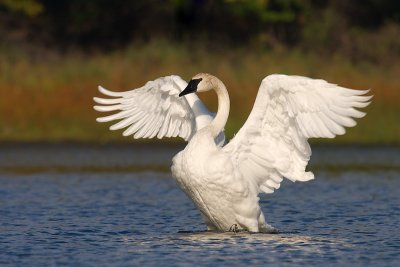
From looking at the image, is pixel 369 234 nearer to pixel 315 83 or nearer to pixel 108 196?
pixel 315 83

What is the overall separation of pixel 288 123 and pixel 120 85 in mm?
11850

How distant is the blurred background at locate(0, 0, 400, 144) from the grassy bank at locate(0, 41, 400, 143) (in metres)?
0.02

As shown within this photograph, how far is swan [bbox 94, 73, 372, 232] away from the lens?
11.2 meters

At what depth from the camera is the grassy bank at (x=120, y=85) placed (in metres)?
22.7

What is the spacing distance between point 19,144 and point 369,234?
11.5 metres

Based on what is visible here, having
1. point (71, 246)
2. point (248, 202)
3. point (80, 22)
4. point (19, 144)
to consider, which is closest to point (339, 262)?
point (248, 202)

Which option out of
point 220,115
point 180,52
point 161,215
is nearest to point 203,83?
point 220,115

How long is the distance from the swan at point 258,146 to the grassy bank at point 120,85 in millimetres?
10630

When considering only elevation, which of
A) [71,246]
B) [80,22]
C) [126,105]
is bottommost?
[71,246]

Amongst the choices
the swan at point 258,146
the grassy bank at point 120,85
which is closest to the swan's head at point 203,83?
the swan at point 258,146

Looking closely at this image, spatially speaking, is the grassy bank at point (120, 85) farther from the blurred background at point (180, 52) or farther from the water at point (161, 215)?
the water at point (161, 215)

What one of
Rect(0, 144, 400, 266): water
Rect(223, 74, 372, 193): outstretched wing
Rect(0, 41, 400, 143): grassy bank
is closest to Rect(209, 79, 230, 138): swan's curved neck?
Rect(223, 74, 372, 193): outstretched wing

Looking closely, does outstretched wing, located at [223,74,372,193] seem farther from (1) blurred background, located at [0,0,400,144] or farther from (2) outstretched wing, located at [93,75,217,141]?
(1) blurred background, located at [0,0,400,144]

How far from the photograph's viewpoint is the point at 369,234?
11.9 metres
